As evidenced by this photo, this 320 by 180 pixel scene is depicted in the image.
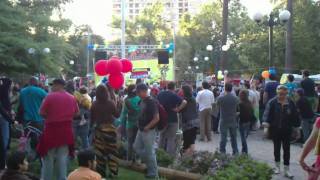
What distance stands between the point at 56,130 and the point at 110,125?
4.42ft

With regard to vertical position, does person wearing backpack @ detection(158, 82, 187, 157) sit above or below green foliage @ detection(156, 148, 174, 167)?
above

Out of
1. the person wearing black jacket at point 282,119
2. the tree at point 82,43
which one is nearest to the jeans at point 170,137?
the person wearing black jacket at point 282,119

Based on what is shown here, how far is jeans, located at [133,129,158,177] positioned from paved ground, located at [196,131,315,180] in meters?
2.26

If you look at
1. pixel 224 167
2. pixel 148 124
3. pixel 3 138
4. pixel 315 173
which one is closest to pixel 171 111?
pixel 148 124

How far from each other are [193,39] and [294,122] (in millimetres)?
67361

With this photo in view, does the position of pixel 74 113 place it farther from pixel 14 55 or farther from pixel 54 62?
pixel 54 62

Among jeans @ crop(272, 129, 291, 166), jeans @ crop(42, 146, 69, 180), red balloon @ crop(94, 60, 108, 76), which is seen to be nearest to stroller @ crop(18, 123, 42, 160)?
jeans @ crop(42, 146, 69, 180)

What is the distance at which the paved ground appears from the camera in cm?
1078

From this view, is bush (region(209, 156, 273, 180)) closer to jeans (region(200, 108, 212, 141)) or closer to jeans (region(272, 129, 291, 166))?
jeans (region(272, 129, 291, 166))

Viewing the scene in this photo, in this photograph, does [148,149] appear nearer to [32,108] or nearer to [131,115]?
[131,115]

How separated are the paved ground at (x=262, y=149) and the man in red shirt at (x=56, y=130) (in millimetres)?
3983

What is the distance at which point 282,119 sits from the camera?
9.88 metres

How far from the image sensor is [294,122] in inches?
391

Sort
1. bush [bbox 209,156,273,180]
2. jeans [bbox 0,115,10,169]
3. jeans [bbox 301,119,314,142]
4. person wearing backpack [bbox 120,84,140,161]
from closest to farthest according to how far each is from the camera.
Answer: bush [bbox 209,156,273,180] → jeans [bbox 0,115,10,169] → person wearing backpack [bbox 120,84,140,161] → jeans [bbox 301,119,314,142]
